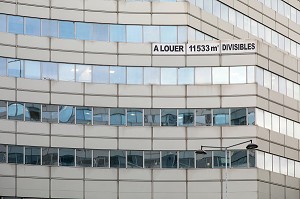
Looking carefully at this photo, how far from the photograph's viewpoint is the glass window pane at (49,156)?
54.3m

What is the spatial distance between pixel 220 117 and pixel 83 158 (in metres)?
10.2

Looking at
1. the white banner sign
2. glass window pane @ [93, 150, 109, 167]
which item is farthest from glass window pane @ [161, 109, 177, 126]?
glass window pane @ [93, 150, 109, 167]

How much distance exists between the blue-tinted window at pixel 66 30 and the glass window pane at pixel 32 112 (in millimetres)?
5352

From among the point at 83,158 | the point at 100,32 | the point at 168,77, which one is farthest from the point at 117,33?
the point at 83,158

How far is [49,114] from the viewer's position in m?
55.0

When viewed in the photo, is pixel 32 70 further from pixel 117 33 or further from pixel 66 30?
pixel 117 33

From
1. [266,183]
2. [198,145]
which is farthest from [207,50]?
[266,183]

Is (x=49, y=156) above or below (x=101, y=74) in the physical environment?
below

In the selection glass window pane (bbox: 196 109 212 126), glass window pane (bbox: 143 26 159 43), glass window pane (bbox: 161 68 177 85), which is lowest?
glass window pane (bbox: 196 109 212 126)

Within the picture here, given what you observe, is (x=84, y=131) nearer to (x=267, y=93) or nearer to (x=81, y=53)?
(x=81, y=53)

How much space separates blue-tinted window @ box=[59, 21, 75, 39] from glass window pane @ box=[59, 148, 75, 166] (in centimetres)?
A: 805

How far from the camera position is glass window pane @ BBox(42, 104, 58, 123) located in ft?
180

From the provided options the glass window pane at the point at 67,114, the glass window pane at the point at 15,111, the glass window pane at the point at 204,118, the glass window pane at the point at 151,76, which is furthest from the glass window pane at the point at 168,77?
the glass window pane at the point at 15,111

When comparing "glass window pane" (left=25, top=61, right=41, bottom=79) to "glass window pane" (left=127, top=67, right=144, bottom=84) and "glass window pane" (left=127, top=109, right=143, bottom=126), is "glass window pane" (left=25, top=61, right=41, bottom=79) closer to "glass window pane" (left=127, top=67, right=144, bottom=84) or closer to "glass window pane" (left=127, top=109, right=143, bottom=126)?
"glass window pane" (left=127, top=67, right=144, bottom=84)
